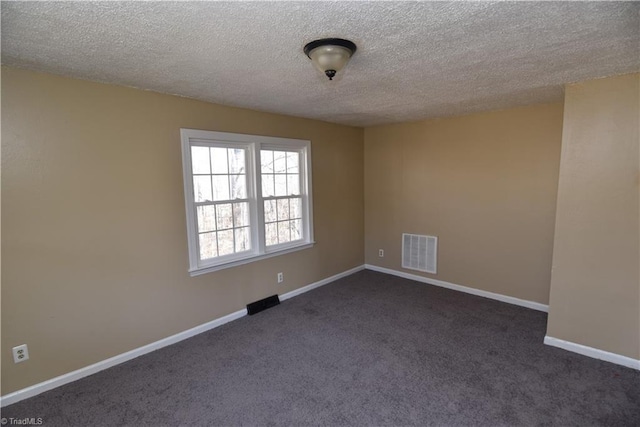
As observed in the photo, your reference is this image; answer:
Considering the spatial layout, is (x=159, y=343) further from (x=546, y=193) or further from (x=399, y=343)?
(x=546, y=193)

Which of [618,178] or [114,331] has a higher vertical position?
[618,178]

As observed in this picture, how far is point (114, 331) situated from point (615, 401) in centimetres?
378

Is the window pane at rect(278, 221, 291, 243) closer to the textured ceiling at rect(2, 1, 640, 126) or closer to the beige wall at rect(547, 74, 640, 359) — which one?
the textured ceiling at rect(2, 1, 640, 126)

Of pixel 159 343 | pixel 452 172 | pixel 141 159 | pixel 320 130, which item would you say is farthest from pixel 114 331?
pixel 452 172

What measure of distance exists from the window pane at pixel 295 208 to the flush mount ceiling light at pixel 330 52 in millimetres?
2403

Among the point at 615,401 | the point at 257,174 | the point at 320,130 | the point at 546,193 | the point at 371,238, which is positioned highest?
the point at 320,130

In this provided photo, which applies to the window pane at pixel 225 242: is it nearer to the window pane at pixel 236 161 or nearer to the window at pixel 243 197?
the window at pixel 243 197

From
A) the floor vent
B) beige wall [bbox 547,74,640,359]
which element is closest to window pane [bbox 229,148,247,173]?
the floor vent

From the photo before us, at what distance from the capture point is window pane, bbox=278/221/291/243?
401 centimetres

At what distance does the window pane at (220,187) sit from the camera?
10.8 ft

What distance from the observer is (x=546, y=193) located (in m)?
3.45

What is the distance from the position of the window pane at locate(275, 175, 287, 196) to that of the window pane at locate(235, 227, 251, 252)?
2.07 feet

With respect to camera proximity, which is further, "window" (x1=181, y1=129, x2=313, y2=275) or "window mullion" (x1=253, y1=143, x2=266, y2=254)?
"window mullion" (x1=253, y1=143, x2=266, y2=254)

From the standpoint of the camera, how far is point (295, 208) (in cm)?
417
